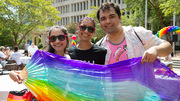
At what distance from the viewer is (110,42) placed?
8.18 feet

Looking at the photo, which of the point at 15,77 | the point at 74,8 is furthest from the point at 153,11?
the point at 74,8

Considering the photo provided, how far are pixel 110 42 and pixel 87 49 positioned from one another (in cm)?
39

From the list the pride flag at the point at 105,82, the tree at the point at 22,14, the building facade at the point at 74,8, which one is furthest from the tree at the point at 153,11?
the pride flag at the point at 105,82

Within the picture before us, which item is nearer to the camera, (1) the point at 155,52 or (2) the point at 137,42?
(1) the point at 155,52

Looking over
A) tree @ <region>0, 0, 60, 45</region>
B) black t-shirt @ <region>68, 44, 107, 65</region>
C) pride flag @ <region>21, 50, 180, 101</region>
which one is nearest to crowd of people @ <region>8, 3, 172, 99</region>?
black t-shirt @ <region>68, 44, 107, 65</region>

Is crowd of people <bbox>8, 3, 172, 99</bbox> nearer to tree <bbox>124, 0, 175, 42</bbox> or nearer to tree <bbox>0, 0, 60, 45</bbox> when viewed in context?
tree <bbox>0, 0, 60, 45</bbox>

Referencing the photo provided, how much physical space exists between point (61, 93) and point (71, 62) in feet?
1.36

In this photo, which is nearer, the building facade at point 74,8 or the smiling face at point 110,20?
the smiling face at point 110,20

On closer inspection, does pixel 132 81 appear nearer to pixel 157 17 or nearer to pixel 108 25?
pixel 108 25

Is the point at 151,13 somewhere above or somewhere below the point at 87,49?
above

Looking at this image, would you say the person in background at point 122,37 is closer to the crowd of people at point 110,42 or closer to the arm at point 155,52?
the crowd of people at point 110,42

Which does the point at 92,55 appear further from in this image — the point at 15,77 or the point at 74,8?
the point at 74,8

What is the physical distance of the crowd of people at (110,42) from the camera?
2281 millimetres

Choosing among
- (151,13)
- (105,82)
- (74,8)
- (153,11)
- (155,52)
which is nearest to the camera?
(155,52)
